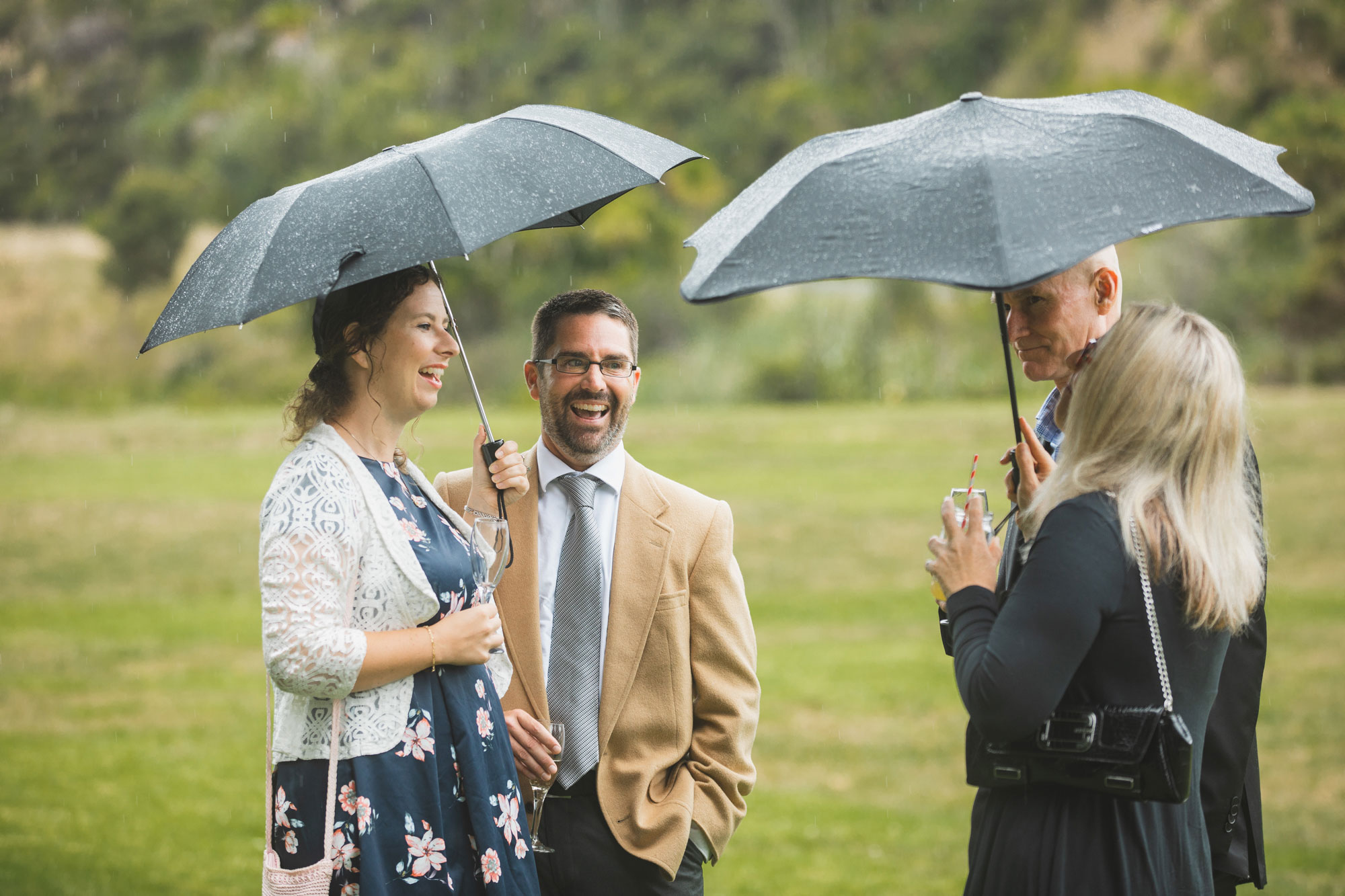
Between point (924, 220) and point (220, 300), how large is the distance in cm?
146

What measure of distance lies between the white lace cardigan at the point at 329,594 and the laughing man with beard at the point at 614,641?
53cm

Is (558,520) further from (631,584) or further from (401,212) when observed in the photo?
(401,212)

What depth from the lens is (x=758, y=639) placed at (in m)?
14.7

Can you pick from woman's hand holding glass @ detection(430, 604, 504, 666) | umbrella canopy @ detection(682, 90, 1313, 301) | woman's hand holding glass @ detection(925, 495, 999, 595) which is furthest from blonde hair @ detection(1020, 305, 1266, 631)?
woman's hand holding glass @ detection(430, 604, 504, 666)

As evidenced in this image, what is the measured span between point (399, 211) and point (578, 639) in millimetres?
1203

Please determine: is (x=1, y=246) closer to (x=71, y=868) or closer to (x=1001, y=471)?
(x=1001, y=471)

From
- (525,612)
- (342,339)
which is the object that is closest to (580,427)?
(525,612)

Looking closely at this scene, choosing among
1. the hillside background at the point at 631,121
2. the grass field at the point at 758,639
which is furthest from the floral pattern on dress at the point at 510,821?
the hillside background at the point at 631,121

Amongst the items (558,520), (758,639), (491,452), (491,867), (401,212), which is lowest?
(758,639)

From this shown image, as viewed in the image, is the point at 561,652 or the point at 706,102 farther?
the point at 706,102

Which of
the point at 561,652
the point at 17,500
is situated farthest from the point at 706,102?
the point at 561,652

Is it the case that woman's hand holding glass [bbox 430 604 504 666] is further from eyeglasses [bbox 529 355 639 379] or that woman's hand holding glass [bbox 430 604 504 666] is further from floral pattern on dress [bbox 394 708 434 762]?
eyeglasses [bbox 529 355 639 379]

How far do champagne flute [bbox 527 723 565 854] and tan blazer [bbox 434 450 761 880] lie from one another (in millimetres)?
73

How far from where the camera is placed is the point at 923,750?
36.0 ft
